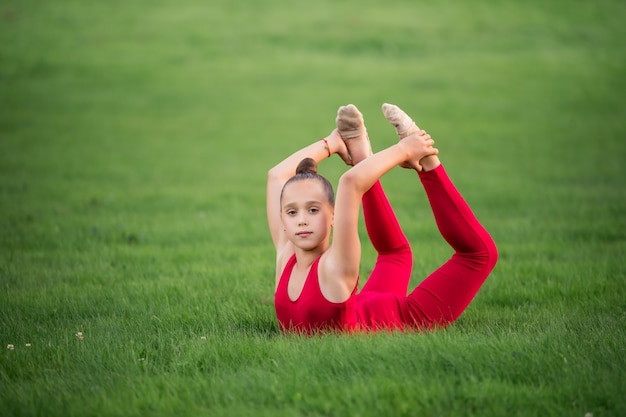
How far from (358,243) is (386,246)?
96cm

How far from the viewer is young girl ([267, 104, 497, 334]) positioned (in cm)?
462

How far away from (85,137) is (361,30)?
571 inches

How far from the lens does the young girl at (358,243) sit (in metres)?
4.62

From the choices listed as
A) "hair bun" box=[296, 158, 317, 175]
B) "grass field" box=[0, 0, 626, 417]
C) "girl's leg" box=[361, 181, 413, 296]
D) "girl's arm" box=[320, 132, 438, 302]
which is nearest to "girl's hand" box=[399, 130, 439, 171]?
"girl's arm" box=[320, 132, 438, 302]

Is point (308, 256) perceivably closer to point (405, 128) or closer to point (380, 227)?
point (380, 227)

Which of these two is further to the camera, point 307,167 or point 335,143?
point 335,143

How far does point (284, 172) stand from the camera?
5.61 metres

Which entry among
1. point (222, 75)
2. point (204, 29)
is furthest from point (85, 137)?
point (204, 29)

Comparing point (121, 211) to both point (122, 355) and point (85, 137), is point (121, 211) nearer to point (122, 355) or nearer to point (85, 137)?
point (122, 355)

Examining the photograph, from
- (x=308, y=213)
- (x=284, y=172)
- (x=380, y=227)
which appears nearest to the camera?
(x=308, y=213)

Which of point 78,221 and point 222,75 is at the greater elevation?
point 222,75

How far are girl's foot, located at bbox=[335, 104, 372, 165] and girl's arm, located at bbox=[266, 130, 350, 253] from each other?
0.16 ft

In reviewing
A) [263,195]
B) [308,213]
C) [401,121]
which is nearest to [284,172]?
[308,213]

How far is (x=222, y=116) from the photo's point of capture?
21.6m
